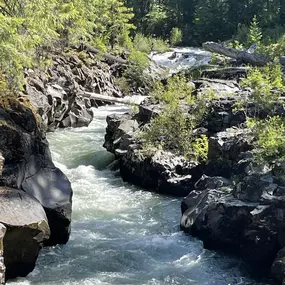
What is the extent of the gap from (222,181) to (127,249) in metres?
3.05

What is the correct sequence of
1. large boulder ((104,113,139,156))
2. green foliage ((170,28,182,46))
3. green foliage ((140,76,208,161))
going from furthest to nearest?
green foliage ((170,28,182,46))
large boulder ((104,113,139,156))
green foliage ((140,76,208,161))

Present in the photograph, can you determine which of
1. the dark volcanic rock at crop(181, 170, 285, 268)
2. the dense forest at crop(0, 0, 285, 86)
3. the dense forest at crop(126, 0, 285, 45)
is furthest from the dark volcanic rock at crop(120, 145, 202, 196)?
the dense forest at crop(126, 0, 285, 45)

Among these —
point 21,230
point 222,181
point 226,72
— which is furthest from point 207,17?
point 21,230

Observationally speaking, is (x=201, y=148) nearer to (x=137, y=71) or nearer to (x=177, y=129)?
(x=177, y=129)

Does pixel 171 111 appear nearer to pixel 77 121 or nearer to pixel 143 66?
pixel 77 121

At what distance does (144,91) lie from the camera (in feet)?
98.7

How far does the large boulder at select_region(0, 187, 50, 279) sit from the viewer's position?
795cm

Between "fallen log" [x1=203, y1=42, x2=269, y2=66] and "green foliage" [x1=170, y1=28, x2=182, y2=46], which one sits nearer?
"fallen log" [x1=203, y1=42, x2=269, y2=66]

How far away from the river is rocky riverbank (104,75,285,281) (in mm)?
387

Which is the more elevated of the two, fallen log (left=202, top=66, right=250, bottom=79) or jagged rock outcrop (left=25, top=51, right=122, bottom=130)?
fallen log (left=202, top=66, right=250, bottom=79)

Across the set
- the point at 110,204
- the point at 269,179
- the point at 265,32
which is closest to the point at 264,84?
the point at 269,179

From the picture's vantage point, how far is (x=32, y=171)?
9930 mm

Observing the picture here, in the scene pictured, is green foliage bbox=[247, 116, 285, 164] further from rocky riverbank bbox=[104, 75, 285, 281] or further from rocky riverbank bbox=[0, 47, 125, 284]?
rocky riverbank bbox=[0, 47, 125, 284]

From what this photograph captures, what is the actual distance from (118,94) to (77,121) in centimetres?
833
